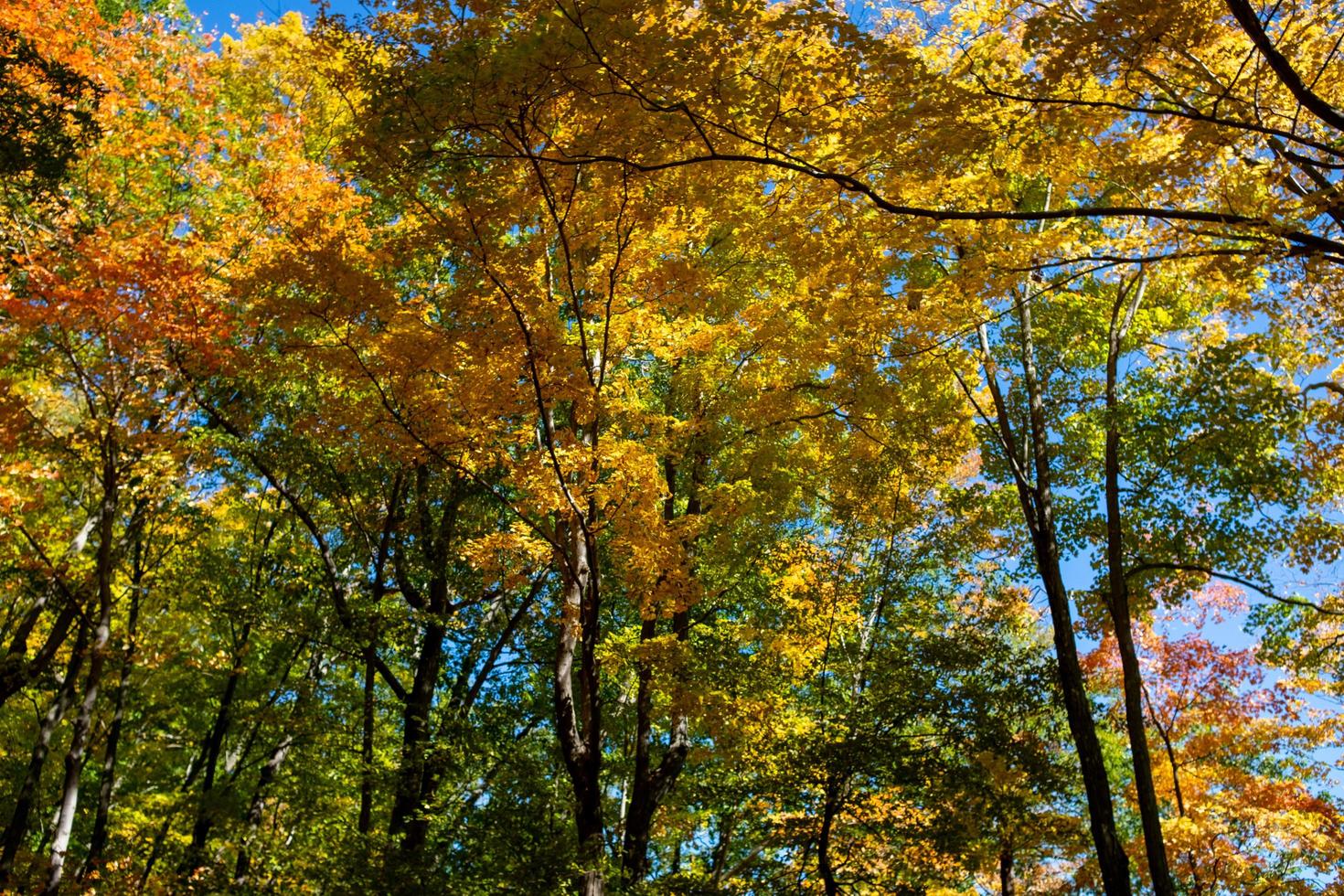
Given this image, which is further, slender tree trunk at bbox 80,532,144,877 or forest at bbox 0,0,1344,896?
slender tree trunk at bbox 80,532,144,877

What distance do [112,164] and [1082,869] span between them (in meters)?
16.6

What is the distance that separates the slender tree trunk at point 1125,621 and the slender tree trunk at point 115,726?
32.2 ft

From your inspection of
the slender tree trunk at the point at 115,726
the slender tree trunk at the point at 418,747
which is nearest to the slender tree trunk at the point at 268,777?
the slender tree trunk at the point at 418,747

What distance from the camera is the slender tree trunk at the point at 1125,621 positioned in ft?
22.2

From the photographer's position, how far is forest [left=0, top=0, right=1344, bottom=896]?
13.0 feet

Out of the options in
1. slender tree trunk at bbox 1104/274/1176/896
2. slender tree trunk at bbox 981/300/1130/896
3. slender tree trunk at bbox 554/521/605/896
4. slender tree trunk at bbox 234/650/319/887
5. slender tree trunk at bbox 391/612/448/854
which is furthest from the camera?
slender tree trunk at bbox 234/650/319/887

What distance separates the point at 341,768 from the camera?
28.4ft

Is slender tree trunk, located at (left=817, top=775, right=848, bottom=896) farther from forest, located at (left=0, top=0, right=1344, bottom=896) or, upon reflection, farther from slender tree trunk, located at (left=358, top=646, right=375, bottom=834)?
slender tree trunk, located at (left=358, top=646, right=375, bottom=834)

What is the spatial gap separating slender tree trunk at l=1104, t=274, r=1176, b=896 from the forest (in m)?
0.06

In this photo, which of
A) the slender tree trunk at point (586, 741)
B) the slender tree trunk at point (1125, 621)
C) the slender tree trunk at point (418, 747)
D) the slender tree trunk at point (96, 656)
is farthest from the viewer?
the slender tree trunk at point (96, 656)

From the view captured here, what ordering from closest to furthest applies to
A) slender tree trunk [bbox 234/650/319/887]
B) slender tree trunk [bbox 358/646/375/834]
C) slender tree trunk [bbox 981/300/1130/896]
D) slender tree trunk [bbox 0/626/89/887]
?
1. slender tree trunk [bbox 981/300/1130/896]
2. slender tree trunk [bbox 358/646/375/834]
3. slender tree trunk [bbox 0/626/89/887]
4. slender tree trunk [bbox 234/650/319/887]

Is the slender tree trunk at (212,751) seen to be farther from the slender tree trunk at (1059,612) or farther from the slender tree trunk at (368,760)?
Answer: the slender tree trunk at (1059,612)

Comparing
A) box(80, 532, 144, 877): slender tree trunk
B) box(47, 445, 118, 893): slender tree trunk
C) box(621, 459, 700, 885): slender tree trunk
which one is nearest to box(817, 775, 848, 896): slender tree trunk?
box(621, 459, 700, 885): slender tree trunk

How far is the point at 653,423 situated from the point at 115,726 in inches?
301
